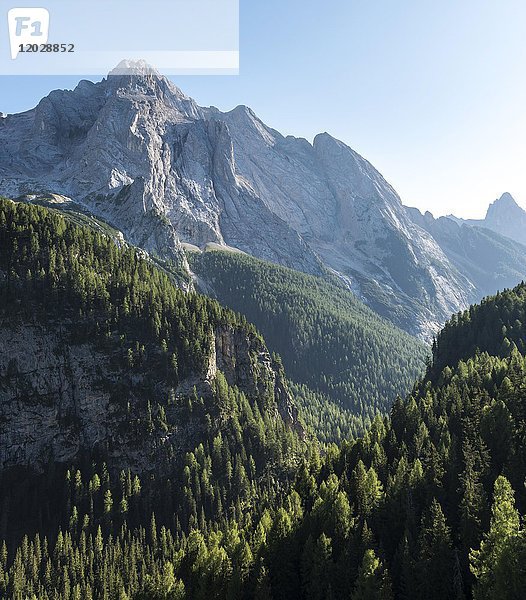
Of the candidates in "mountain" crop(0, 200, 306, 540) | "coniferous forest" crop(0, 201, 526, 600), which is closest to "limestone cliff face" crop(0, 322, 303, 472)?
"mountain" crop(0, 200, 306, 540)

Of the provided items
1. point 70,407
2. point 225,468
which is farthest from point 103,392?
point 225,468

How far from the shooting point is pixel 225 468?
471 ft

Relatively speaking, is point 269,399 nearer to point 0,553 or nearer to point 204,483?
point 204,483

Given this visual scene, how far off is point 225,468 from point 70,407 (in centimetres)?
4867

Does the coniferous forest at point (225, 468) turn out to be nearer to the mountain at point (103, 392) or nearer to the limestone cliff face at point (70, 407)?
the mountain at point (103, 392)

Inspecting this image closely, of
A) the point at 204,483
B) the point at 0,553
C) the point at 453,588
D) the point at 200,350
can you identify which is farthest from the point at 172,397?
the point at 453,588

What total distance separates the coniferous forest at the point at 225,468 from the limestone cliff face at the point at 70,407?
66 centimetres

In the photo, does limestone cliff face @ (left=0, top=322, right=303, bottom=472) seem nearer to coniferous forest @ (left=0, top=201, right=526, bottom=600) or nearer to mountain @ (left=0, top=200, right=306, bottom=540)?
mountain @ (left=0, top=200, right=306, bottom=540)

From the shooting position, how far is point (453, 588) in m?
59.3

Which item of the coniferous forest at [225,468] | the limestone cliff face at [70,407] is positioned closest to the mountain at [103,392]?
the limestone cliff face at [70,407]

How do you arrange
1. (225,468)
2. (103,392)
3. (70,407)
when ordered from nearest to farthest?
(70,407) → (225,468) → (103,392)

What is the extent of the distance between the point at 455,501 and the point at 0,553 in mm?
98356

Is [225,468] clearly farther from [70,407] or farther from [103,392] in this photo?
[70,407]

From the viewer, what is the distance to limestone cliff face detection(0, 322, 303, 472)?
134 metres
